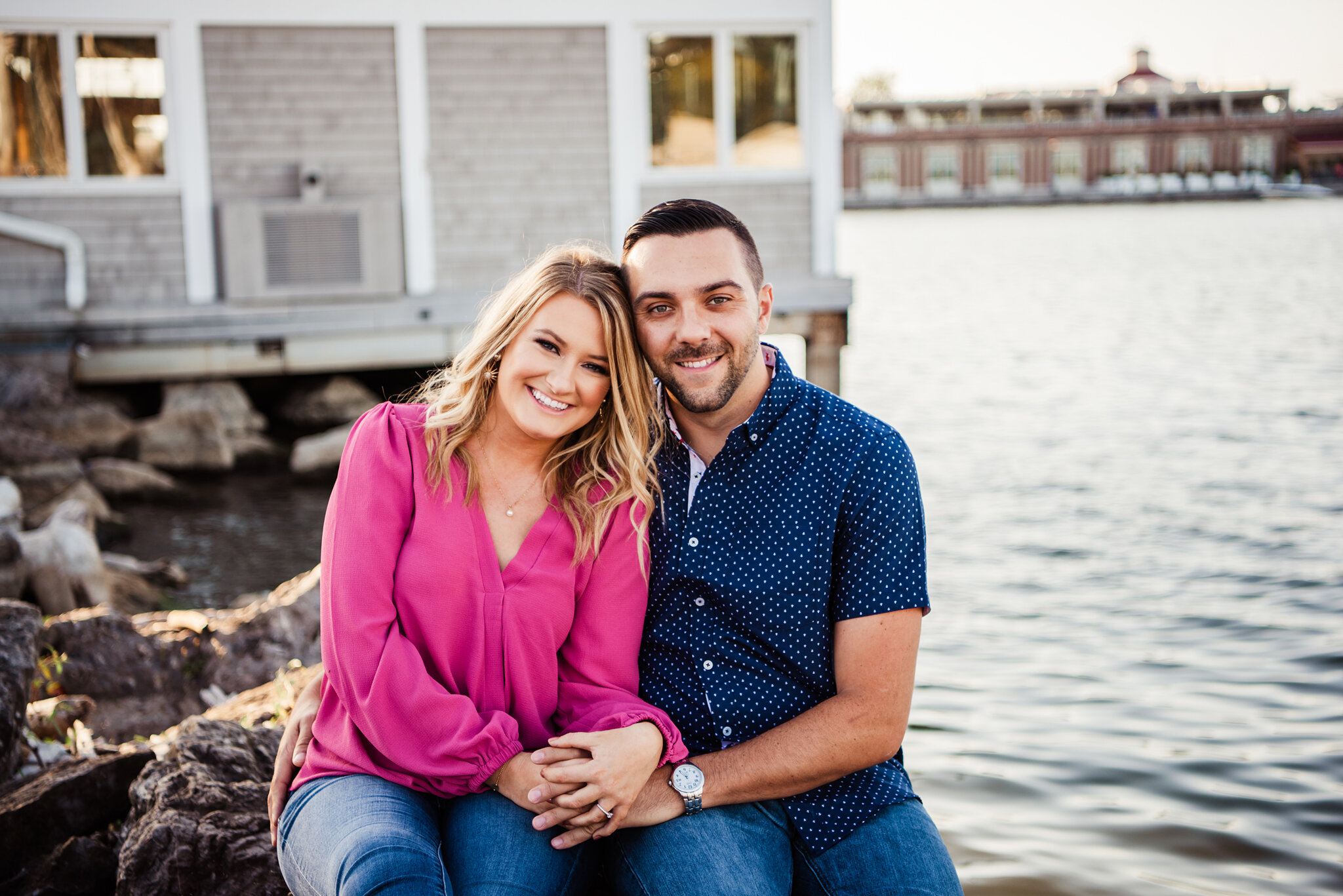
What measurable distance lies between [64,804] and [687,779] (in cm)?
163

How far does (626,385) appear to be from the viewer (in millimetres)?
2566

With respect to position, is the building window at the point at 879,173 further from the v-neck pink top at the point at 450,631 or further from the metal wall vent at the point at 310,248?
the v-neck pink top at the point at 450,631

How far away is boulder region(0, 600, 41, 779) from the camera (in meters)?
3.13

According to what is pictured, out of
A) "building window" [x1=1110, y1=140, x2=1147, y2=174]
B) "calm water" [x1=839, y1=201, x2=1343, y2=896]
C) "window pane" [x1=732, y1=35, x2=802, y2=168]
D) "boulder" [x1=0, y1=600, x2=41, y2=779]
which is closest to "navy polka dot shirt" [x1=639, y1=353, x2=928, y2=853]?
"boulder" [x1=0, y1=600, x2=41, y2=779]


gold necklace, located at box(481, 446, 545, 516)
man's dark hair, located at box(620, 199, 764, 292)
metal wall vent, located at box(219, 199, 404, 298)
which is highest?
metal wall vent, located at box(219, 199, 404, 298)

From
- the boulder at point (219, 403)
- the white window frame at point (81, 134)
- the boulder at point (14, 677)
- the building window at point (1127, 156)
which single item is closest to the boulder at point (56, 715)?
the boulder at point (14, 677)

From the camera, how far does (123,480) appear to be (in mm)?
9586

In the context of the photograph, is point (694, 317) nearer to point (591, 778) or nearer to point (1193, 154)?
point (591, 778)

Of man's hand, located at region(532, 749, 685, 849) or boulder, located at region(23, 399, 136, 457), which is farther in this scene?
boulder, located at region(23, 399, 136, 457)

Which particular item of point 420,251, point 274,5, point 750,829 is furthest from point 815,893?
point 274,5

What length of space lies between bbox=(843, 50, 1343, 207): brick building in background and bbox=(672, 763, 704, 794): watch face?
91.8m

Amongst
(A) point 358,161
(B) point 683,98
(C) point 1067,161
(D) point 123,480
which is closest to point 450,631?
(D) point 123,480

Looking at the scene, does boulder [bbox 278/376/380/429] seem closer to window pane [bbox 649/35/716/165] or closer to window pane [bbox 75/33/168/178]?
window pane [bbox 75/33/168/178]

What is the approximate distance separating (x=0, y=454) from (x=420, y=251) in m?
3.82
